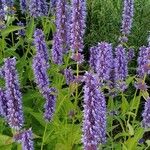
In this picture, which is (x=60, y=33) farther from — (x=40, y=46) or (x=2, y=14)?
(x=2, y=14)

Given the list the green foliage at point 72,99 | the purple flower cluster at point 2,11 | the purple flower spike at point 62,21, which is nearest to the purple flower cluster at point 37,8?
the green foliage at point 72,99

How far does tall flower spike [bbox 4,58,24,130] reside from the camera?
3.54 m

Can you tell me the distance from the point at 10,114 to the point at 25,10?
2.71 metres

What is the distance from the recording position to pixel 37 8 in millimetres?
5379

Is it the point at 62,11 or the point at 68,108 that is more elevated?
the point at 62,11

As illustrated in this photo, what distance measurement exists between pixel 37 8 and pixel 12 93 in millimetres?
2044

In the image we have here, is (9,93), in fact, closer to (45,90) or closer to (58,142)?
(45,90)

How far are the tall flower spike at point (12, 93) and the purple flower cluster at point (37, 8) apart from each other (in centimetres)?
191

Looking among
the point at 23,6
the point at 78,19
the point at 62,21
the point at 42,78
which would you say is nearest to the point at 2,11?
the point at 23,6

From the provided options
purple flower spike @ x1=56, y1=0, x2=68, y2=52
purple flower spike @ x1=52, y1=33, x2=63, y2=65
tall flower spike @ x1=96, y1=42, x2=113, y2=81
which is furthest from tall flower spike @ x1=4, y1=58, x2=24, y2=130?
purple flower spike @ x1=56, y1=0, x2=68, y2=52

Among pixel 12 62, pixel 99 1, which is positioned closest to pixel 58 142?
pixel 12 62

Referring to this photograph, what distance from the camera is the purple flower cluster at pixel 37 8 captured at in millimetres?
5367

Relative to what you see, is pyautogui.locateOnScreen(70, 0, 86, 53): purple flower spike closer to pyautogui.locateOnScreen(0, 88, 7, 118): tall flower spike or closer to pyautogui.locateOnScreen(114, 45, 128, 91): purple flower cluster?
pyautogui.locateOnScreen(114, 45, 128, 91): purple flower cluster

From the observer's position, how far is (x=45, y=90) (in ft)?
13.5
